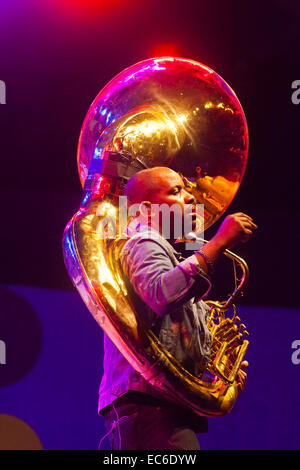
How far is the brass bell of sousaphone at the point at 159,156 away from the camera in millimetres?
1384

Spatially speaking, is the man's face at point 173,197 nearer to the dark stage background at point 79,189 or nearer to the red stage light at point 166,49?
the dark stage background at point 79,189

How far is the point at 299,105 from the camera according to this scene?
2.73 meters

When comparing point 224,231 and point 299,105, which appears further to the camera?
point 299,105

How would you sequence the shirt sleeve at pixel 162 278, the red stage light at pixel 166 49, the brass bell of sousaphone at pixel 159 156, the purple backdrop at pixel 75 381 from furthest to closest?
the red stage light at pixel 166 49 < the purple backdrop at pixel 75 381 < the brass bell of sousaphone at pixel 159 156 < the shirt sleeve at pixel 162 278

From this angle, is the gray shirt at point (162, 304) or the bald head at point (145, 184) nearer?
the gray shirt at point (162, 304)

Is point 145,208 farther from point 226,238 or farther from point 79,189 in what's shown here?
point 79,189

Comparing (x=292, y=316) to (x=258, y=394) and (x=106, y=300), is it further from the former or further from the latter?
(x=106, y=300)

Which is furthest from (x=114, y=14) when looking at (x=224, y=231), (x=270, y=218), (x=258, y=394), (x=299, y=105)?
(x=258, y=394)

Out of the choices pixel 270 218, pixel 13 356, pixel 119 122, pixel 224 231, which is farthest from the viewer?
pixel 270 218

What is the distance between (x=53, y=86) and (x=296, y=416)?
2.22 meters

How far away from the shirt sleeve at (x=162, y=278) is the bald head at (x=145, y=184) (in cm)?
23

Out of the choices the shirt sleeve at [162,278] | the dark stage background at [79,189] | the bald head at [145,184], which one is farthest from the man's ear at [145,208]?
the dark stage background at [79,189]

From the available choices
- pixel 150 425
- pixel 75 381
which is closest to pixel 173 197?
pixel 150 425

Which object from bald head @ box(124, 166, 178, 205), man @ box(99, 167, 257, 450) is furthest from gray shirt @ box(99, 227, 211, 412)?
bald head @ box(124, 166, 178, 205)
